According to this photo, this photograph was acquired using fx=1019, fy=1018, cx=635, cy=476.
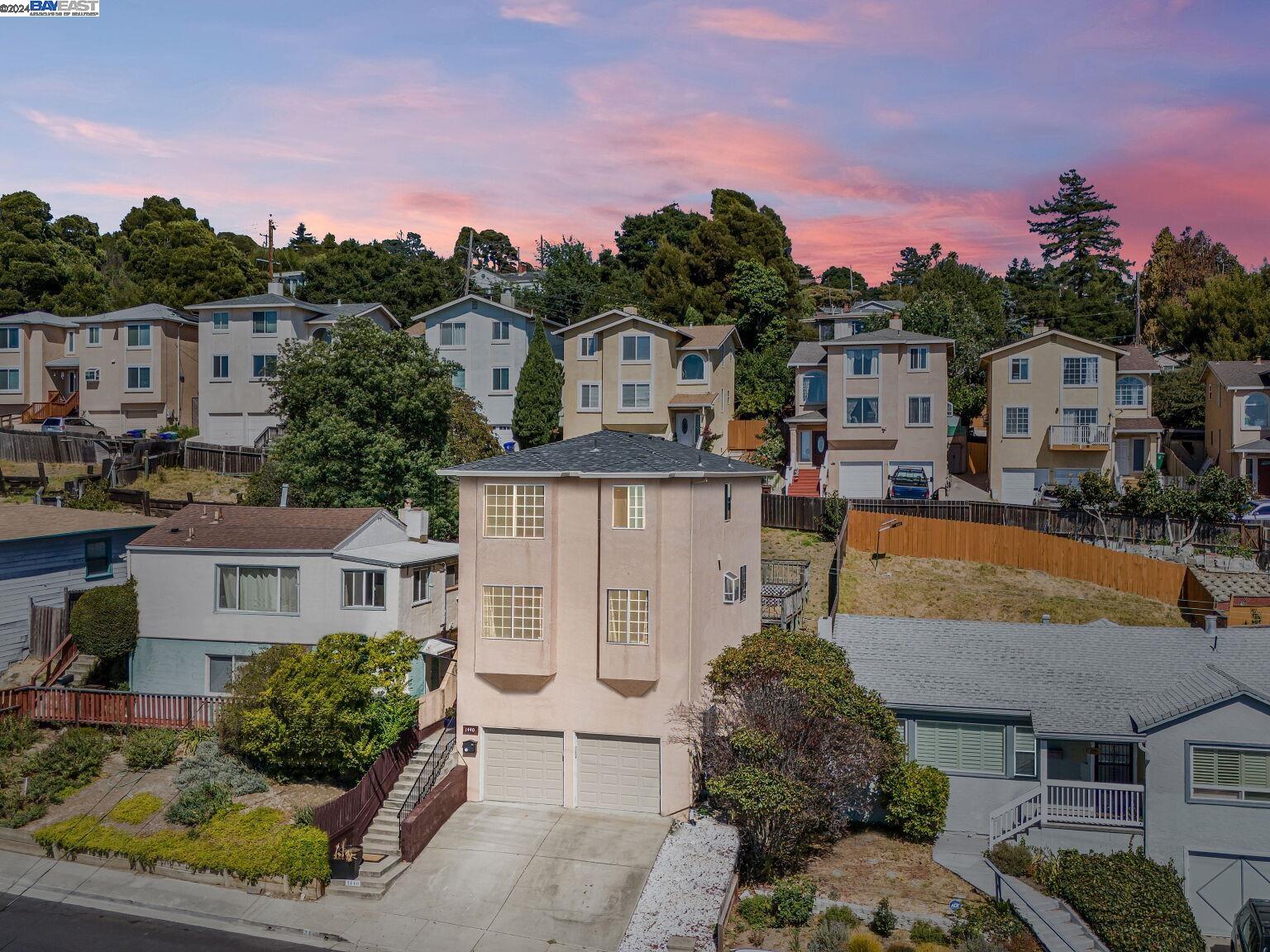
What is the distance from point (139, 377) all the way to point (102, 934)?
1772 inches

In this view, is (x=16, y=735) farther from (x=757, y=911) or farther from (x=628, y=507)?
(x=757, y=911)

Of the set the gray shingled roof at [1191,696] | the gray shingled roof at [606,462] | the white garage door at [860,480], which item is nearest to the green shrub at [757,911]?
the gray shingled roof at [1191,696]

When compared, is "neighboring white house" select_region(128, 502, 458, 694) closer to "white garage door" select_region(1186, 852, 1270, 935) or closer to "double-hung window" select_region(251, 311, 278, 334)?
"white garage door" select_region(1186, 852, 1270, 935)

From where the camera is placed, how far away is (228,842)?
22312 millimetres

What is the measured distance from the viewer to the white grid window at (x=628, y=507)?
79.8 ft

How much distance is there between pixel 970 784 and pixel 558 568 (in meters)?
11.2

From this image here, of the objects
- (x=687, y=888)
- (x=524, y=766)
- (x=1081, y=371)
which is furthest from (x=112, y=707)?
(x=1081, y=371)

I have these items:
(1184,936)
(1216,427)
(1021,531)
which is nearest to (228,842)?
(1184,936)

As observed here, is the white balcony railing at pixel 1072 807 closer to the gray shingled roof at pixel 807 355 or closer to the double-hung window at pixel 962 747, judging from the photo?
the double-hung window at pixel 962 747

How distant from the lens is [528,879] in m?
21.3

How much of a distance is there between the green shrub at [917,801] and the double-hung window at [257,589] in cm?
1643

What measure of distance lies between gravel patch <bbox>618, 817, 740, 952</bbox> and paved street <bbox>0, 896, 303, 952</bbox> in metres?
6.78

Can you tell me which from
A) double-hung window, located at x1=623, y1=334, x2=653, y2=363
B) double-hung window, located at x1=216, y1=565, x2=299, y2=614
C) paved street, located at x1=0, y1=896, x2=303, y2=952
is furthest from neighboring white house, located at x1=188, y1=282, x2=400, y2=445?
paved street, located at x1=0, y1=896, x2=303, y2=952

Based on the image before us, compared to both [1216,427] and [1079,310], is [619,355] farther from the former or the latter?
[1079,310]
